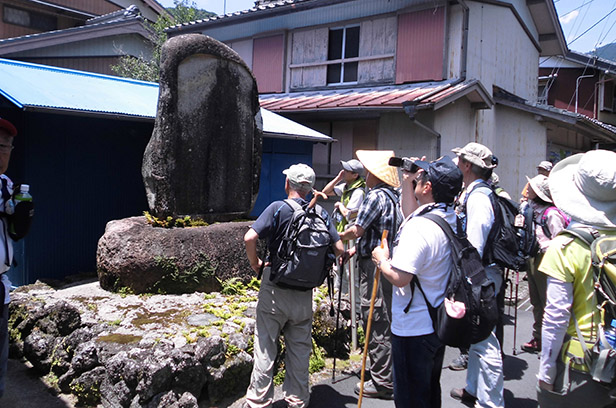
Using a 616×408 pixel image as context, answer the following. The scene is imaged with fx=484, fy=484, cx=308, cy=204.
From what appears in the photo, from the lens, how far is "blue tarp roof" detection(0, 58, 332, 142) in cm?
614

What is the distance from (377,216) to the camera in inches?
171

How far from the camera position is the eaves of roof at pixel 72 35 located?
1325cm

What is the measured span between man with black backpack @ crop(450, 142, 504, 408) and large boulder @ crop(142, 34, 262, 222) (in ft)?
11.7

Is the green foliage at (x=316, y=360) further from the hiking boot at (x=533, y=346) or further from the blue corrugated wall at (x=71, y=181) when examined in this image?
the blue corrugated wall at (x=71, y=181)

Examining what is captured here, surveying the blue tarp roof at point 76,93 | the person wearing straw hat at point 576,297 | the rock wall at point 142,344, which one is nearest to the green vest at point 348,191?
the rock wall at point 142,344

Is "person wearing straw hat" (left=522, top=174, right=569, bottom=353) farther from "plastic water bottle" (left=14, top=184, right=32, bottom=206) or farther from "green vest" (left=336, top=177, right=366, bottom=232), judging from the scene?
"plastic water bottle" (left=14, top=184, right=32, bottom=206)

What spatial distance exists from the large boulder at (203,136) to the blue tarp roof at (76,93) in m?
1.33

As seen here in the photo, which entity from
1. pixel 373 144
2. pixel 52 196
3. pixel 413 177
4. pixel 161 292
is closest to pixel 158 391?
pixel 161 292

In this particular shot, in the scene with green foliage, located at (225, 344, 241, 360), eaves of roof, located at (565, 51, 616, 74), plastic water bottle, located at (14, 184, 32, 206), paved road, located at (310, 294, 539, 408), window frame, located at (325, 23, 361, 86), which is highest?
eaves of roof, located at (565, 51, 616, 74)

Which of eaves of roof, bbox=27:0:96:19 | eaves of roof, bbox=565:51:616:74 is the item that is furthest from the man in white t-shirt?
eaves of roof, bbox=565:51:616:74

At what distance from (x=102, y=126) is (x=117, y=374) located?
5.10m

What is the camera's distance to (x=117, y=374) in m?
3.86

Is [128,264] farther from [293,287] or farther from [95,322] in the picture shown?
[293,287]

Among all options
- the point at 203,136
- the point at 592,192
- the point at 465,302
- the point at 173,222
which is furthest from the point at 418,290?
the point at 203,136
